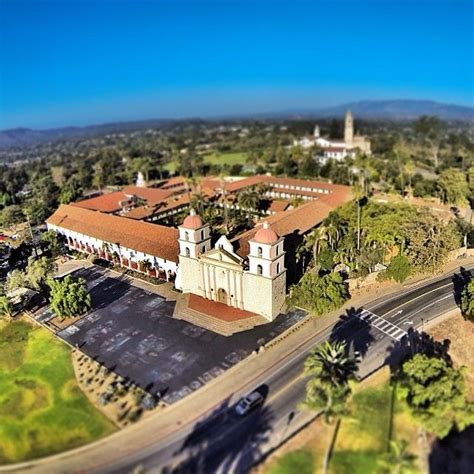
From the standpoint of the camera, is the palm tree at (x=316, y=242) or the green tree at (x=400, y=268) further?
the palm tree at (x=316, y=242)

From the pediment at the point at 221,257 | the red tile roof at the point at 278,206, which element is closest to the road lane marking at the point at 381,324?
the pediment at the point at 221,257

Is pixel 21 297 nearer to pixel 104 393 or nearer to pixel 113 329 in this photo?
pixel 113 329

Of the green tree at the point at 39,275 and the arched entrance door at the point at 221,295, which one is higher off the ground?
the green tree at the point at 39,275

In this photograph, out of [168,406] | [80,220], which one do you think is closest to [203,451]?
[168,406]

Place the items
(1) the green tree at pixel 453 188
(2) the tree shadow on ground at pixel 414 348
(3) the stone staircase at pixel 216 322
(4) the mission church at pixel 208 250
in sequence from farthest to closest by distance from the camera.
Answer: (1) the green tree at pixel 453 188
(4) the mission church at pixel 208 250
(3) the stone staircase at pixel 216 322
(2) the tree shadow on ground at pixel 414 348

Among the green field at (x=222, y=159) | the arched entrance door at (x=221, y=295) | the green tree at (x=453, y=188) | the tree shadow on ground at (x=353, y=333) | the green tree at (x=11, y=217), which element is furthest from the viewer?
the green field at (x=222, y=159)

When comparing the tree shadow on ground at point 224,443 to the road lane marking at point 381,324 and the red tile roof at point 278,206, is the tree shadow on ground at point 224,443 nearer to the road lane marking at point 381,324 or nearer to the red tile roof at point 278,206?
the road lane marking at point 381,324
